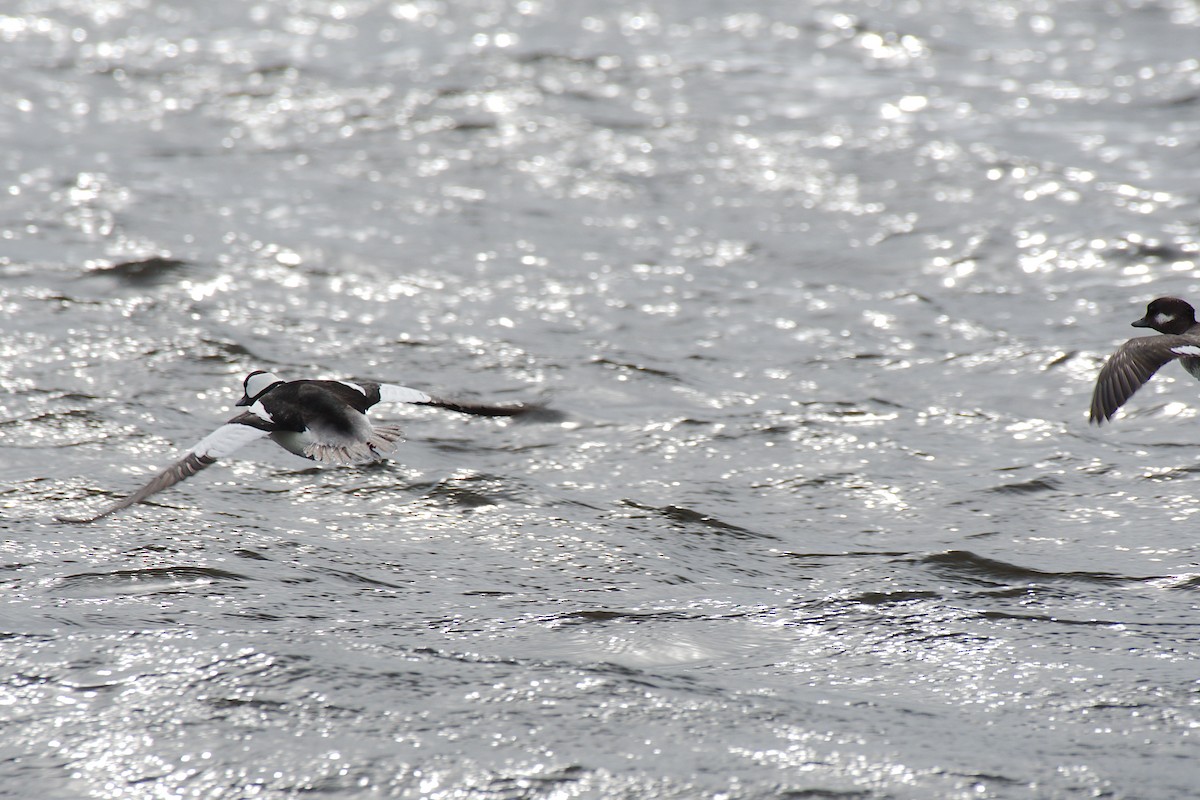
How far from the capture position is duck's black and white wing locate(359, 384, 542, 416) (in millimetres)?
6723

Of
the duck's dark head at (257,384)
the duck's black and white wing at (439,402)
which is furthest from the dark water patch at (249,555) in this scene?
the duck's dark head at (257,384)

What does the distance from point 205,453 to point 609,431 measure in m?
2.18

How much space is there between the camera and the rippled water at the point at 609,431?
4711 mm

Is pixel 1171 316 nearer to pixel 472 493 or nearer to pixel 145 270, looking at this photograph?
pixel 472 493

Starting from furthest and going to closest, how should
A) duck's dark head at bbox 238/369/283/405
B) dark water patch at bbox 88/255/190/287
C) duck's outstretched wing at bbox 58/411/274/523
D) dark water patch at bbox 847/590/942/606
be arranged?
dark water patch at bbox 88/255/190/287 → duck's dark head at bbox 238/369/283/405 → duck's outstretched wing at bbox 58/411/274/523 → dark water patch at bbox 847/590/942/606

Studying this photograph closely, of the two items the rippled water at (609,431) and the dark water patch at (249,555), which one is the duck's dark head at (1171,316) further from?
the dark water patch at (249,555)

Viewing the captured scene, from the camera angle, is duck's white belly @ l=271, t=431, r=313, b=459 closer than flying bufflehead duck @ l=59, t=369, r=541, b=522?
No

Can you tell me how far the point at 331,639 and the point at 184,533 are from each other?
4.02 feet

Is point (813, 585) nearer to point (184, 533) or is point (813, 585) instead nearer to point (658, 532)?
point (658, 532)

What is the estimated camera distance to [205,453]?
6340 millimetres

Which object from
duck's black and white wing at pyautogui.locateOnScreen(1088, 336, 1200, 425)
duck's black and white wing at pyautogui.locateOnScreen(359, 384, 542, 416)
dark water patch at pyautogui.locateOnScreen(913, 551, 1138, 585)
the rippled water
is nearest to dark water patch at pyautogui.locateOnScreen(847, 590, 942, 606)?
the rippled water

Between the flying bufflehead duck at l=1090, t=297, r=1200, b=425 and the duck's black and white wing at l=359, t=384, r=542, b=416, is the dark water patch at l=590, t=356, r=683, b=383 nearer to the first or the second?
the duck's black and white wing at l=359, t=384, r=542, b=416

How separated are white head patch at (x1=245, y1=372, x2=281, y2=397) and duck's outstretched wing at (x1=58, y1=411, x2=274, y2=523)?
1.10 ft

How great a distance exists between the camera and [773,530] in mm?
6504
